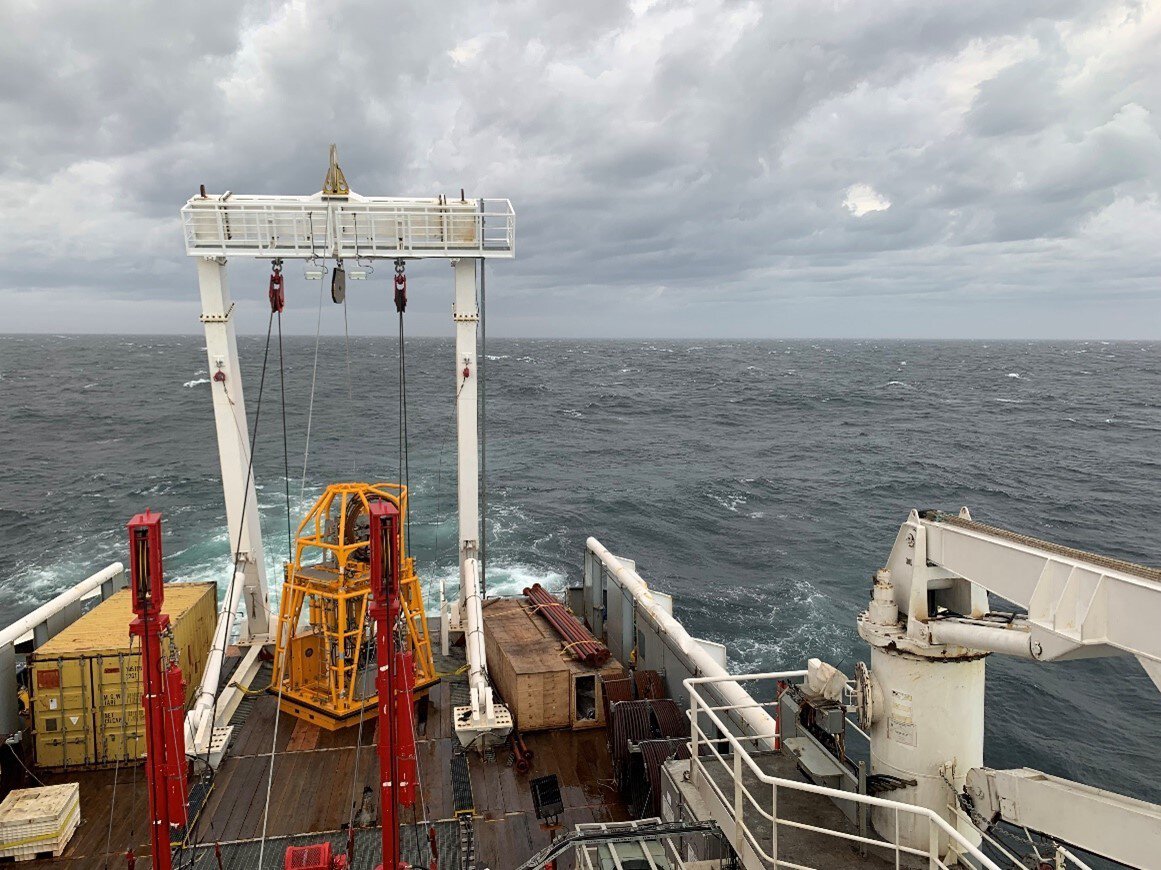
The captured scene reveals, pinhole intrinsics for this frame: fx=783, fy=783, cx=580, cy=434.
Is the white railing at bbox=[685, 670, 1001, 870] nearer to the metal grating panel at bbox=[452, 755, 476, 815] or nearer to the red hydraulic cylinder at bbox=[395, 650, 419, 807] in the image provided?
the red hydraulic cylinder at bbox=[395, 650, 419, 807]

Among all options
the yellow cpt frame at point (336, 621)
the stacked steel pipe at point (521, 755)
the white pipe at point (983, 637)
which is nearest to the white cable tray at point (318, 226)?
the yellow cpt frame at point (336, 621)

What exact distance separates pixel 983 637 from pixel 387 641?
5.19 m

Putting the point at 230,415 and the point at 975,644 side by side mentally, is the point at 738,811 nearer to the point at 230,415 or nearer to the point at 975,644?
the point at 975,644

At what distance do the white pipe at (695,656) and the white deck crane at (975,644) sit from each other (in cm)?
255

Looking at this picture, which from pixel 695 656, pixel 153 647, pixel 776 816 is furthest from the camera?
pixel 695 656

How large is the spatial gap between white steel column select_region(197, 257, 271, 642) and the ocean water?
402 inches

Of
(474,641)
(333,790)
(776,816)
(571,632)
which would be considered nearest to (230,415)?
(474,641)

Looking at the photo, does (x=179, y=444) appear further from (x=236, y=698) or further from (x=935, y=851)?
(x=935, y=851)

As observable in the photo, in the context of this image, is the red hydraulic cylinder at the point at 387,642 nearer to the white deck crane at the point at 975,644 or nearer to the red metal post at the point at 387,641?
the red metal post at the point at 387,641

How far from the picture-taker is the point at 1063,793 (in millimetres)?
6383

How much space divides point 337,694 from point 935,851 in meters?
10.5

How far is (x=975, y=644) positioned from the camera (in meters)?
6.85

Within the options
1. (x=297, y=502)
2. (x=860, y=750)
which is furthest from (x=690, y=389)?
(x=860, y=750)

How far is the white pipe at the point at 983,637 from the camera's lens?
6438mm
